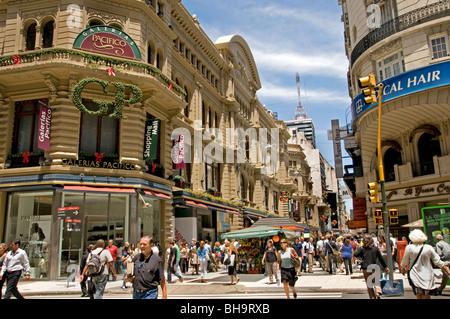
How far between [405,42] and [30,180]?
883 inches

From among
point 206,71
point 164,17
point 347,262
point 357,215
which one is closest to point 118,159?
point 164,17

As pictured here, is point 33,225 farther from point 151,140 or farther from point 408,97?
point 408,97

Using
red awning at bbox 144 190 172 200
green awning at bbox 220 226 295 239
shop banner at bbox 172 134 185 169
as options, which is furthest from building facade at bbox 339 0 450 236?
red awning at bbox 144 190 172 200

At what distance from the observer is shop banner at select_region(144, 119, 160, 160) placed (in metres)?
22.4

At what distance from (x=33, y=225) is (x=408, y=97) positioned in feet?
69.7

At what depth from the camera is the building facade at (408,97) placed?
66.4ft

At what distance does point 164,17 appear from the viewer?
26.7 meters

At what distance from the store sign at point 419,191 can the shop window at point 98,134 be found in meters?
17.8

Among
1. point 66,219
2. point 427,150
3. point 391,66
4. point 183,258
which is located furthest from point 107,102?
point 427,150

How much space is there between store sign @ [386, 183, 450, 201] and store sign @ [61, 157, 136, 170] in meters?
16.7

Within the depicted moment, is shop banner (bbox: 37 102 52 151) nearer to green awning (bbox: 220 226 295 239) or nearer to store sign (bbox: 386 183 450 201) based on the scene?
green awning (bbox: 220 226 295 239)

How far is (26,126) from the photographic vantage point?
71.0 ft

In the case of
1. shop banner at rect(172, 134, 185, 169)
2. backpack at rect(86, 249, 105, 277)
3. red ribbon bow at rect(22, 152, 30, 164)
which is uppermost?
shop banner at rect(172, 134, 185, 169)

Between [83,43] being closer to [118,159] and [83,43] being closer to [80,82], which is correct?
[80,82]
